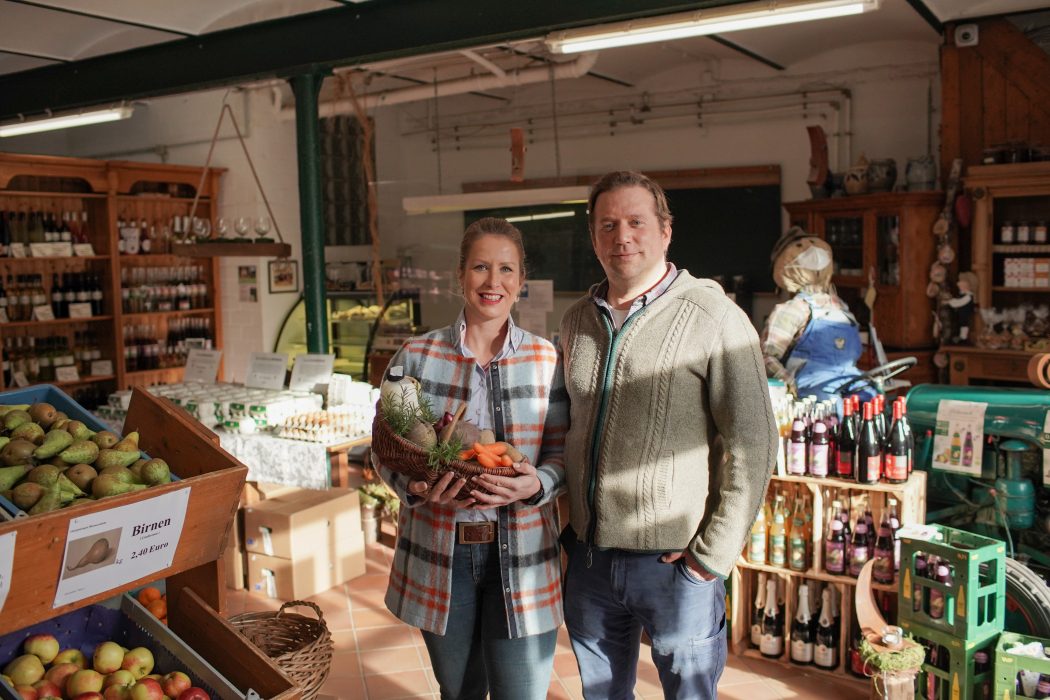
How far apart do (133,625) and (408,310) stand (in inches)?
233

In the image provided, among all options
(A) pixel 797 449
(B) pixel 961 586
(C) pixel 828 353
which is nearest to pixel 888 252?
(C) pixel 828 353

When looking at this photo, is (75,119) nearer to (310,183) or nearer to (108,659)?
(310,183)

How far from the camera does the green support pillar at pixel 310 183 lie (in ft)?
19.2

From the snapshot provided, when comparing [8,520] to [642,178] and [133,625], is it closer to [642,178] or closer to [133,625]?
[133,625]

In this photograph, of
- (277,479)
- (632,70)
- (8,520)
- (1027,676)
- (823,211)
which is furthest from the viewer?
(632,70)

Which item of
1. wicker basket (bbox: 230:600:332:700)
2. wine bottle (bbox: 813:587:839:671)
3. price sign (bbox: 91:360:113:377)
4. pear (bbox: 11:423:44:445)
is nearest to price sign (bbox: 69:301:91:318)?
price sign (bbox: 91:360:113:377)

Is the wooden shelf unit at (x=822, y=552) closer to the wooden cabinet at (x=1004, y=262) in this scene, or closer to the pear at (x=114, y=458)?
the pear at (x=114, y=458)

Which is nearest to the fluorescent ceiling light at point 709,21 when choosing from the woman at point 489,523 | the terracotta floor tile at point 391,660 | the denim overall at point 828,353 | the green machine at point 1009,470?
the denim overall at point 828,353

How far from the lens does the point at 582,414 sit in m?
2.32

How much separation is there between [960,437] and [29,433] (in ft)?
12.2

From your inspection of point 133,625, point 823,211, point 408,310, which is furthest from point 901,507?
point 408,310

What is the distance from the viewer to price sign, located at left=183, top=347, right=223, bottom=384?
669 cm

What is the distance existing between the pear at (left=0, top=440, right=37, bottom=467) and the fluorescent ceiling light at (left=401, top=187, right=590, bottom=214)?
15.0 ft

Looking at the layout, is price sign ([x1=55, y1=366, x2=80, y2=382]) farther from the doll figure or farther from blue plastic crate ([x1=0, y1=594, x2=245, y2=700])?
the doll figure
